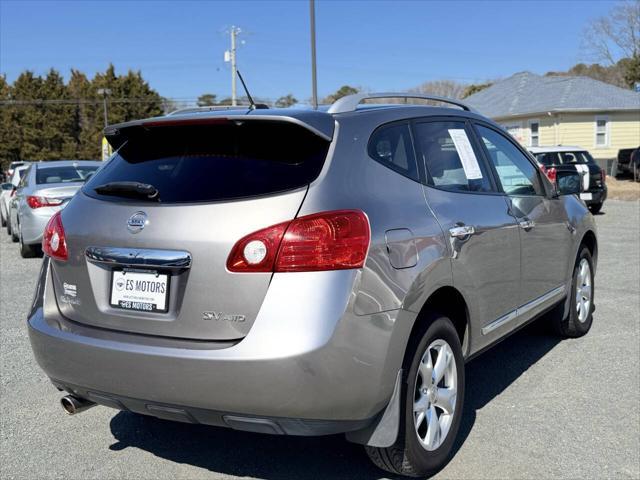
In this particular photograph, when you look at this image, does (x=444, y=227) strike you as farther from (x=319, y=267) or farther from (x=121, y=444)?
(x=121, y=444)

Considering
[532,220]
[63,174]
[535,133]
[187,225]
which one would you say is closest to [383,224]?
[187,225]

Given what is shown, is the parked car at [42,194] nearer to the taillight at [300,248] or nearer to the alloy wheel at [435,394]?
the alloy wheel at [435,394]

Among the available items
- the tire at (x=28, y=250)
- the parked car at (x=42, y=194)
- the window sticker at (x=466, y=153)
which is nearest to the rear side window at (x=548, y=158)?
the parked car at (x=42, y=194)

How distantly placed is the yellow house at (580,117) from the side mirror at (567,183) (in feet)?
96.6

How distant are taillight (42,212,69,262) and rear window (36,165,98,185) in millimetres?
8679

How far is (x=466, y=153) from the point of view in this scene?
411cm

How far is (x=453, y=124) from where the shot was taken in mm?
4141

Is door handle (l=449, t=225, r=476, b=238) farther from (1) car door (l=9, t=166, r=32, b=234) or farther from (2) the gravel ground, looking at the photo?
(1) car door (l=9, t=166, r=32, b=234)

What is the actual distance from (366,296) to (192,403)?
2.78ft

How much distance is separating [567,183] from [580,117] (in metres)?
32.2

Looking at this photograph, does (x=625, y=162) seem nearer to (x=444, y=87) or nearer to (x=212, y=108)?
(x=212, y=108)

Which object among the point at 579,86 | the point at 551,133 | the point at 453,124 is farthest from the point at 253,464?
the point at 579,86

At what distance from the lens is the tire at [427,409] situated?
314 cm

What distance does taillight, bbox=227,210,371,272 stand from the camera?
2768 millimetres
